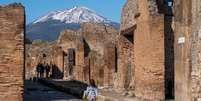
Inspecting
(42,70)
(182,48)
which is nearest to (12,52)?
(182,48)

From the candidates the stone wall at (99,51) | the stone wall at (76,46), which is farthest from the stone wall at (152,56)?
the stone wall at (76,46)

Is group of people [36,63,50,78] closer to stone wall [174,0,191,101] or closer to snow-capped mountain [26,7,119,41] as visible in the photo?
stone wall [174,0,191,101]

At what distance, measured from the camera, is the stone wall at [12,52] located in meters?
15.1

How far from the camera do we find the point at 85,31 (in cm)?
4031

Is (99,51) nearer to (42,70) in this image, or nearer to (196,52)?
(42,70)

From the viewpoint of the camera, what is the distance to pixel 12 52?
15273 mm

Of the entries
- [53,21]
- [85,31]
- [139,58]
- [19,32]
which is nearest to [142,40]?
[139,58]

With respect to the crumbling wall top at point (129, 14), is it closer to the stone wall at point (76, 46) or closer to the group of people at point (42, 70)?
the stone wall at point (76, 46)

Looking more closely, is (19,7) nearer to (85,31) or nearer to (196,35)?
(196,35)

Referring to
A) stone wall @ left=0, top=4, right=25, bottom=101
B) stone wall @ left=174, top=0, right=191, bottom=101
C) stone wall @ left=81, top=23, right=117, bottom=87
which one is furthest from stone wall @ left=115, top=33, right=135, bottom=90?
stone wall @ left=174, top=0, right=191, bottom=101

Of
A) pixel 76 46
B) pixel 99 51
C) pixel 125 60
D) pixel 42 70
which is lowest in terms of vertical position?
pixel 42 70

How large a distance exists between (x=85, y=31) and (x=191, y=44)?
2780cm

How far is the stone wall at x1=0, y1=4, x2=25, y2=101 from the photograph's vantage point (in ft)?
49.7

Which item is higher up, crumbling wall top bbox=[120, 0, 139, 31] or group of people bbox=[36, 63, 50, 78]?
crumbling wall top bbox=[120, 0, 139, 31]
